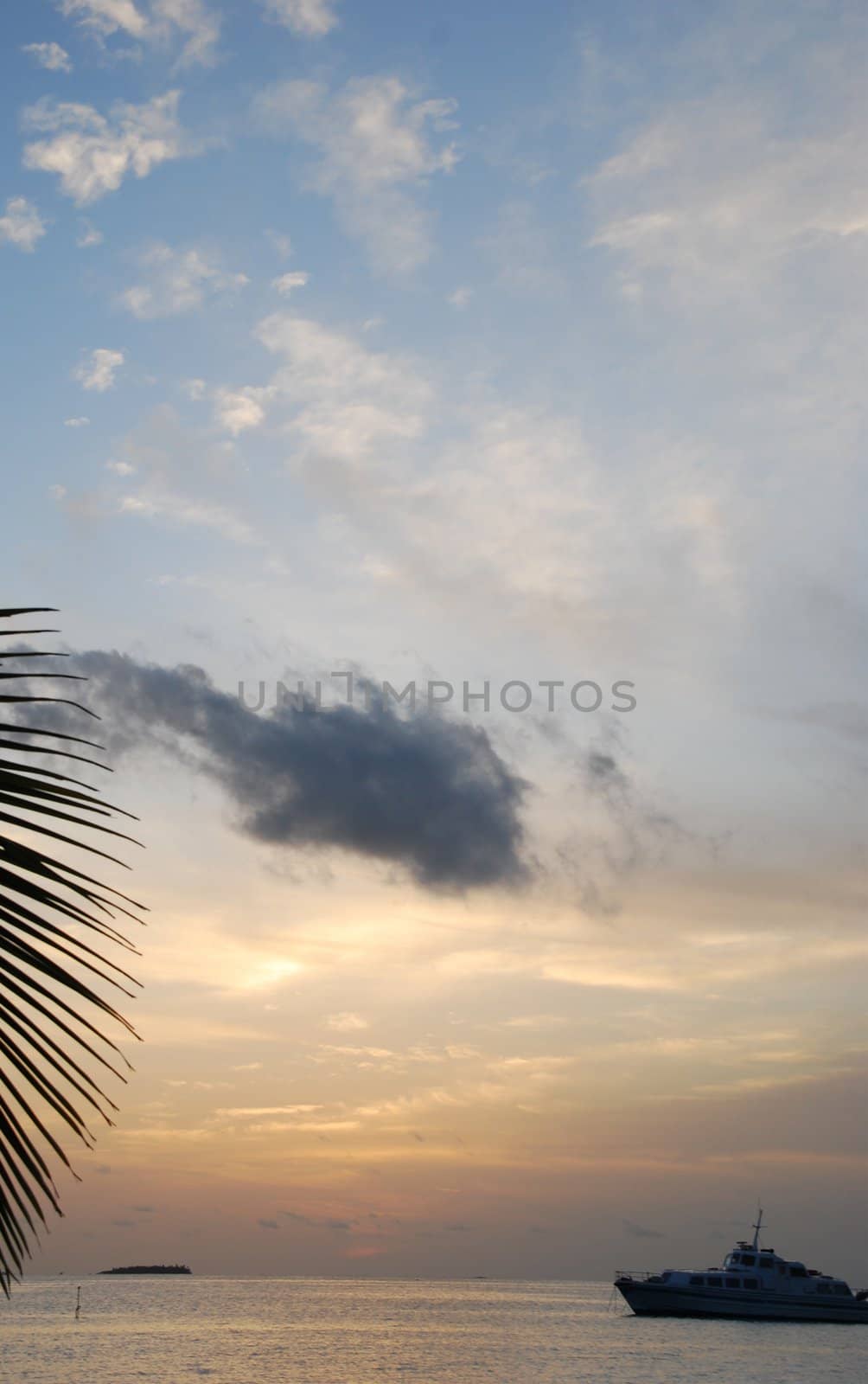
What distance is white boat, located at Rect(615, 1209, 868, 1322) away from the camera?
107m

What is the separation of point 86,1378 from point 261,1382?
43.0ft

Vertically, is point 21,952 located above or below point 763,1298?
above

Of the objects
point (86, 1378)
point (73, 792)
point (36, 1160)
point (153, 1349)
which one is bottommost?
point (153, 1349)

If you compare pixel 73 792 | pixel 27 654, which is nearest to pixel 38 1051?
pixel 73 792

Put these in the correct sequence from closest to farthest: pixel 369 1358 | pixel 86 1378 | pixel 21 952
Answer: pixel 21 952 < pixel 86 1378 < pixel 369 1358

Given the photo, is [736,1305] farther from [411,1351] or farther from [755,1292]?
[411,1351]

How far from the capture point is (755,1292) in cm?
10706

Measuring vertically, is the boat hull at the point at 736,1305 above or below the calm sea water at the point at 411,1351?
above

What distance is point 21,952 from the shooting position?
423 cm

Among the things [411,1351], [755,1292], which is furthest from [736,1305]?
[411,1351]

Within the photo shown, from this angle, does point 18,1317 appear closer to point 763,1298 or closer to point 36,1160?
point 763,1298

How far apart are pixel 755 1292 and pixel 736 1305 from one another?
1.93 metres

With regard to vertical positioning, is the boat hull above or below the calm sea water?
above

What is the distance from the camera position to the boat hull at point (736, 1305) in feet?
351
